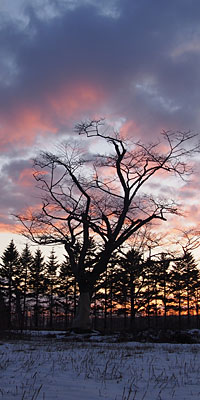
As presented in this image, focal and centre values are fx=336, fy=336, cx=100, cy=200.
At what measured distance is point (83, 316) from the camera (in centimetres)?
2267

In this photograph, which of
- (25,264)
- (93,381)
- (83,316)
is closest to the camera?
(93,381)

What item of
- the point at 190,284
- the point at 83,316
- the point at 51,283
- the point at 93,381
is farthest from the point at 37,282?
the point at 93,381

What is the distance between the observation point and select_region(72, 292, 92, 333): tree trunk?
2233cm

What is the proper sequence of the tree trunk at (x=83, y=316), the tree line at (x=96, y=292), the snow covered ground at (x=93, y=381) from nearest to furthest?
the snow covered ground at (x=93, y=381) → the tree trunk at (x=83, y=316) → the tree line at (x=96, y=292)

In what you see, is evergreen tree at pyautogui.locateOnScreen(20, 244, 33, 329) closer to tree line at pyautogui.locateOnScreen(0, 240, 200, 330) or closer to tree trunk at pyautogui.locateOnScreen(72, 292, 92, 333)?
tree line at pyautogui.locateOnScreen(0, 240, 200, 330)

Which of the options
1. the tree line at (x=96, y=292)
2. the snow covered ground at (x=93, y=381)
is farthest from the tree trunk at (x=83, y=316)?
the tree line at (x=96, y=292)

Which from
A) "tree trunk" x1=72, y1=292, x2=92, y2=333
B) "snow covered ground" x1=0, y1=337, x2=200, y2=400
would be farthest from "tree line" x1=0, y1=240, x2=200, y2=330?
"snow covered ground" x1=0, y1=337, x2=200, y2=400

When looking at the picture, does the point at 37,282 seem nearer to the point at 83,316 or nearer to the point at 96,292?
the point at 96,292

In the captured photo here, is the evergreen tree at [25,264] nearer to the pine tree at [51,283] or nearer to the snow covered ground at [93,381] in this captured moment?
the pine tree at [51,283]

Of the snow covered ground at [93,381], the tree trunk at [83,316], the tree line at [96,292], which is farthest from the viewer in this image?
the tree line at [96,292]

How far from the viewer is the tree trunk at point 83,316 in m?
22.3

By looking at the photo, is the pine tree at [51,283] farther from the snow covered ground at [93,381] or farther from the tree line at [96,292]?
the snow covered ground at [93,381]

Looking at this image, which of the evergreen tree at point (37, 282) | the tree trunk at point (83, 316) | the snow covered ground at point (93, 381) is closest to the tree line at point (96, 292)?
the evergreen tree at point (37, 282)

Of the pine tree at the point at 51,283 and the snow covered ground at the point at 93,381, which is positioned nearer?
the snow covered ground at the point at 93,381
